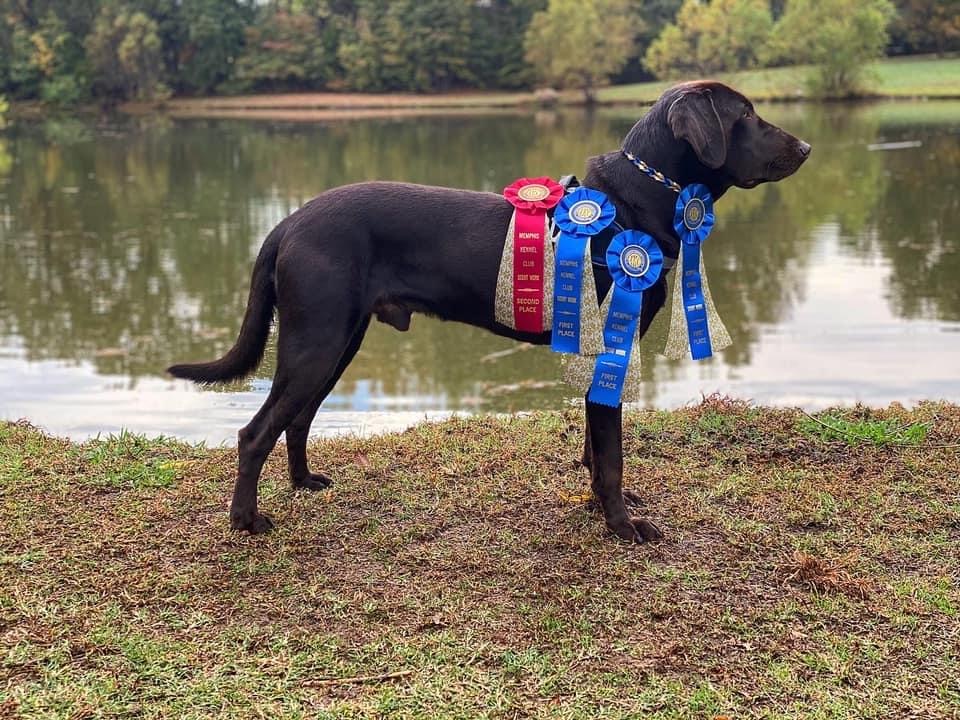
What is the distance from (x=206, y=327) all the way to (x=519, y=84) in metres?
57.0

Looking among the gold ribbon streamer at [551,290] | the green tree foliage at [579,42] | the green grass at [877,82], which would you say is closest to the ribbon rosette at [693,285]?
the gold ribbon streamer at [551,290]

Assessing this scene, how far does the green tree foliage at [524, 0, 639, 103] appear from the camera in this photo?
57438 mm

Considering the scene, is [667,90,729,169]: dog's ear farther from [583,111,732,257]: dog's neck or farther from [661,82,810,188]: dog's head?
[583,111,732,257]: dog's neck

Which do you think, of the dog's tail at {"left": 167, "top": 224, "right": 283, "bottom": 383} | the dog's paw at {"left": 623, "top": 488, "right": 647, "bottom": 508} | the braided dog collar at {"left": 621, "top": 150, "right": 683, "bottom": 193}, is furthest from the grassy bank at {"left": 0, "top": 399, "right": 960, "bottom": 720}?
the braided dog collar at {"left": 621, "top": 150, "right": 683, "bottom": 193}

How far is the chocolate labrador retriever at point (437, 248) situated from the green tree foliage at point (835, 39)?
46095 mm

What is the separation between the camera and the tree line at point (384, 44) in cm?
5528

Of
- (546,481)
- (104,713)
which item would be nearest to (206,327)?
(546,481)

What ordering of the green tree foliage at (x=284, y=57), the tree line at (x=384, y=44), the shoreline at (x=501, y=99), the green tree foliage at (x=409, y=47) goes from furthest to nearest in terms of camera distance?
the green tree foliage at (x=284, y=57), the green tree foliage at (x=409, y=47), the tree line at (x=384, y=44), the shoreline at (x=501, y=99)

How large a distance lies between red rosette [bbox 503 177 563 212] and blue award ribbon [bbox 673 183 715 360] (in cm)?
52

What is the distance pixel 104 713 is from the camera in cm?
284

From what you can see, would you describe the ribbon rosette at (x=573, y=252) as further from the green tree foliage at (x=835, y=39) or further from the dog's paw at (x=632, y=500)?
the green tree foliage at (x=835, y=39)

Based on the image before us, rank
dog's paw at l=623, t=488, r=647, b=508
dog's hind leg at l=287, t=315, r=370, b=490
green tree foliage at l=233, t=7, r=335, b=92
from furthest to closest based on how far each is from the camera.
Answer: green tree foliage at l=233, t=7, r=335, b=92 < dog's hind leg at l=287, t=315, r=370, b=490 < dog's paw at l=623, t=488, r=647, b=508

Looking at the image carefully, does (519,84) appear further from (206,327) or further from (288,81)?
(206,327)

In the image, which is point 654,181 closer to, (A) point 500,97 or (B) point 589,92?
(B) point 589,92
